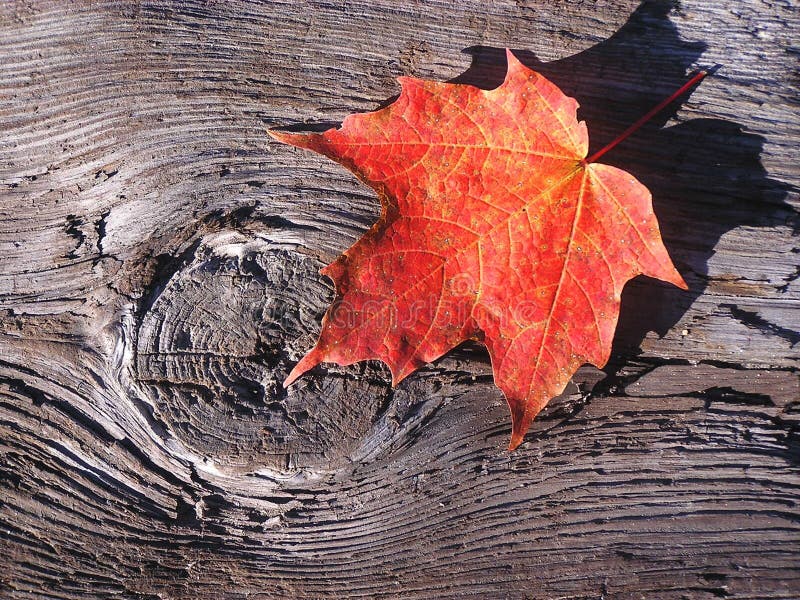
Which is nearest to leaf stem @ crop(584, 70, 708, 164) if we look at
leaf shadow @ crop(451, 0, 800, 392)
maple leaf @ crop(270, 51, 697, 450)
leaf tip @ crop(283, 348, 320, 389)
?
leaf shadow @ crop(451, 0, 800, 392)

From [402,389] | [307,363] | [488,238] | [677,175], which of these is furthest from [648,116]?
[307,363]

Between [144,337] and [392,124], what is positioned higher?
[392,124]

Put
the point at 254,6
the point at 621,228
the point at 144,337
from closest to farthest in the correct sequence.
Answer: the point at 621,228, the point at 144,337, the point at 254,6

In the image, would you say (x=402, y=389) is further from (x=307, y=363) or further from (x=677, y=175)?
(x=677, y=175)

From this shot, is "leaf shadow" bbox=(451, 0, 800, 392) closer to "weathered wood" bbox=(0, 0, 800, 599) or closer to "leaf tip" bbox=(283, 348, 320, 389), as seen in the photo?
"weathered wood" bbox=(0, 0, 800, 599)

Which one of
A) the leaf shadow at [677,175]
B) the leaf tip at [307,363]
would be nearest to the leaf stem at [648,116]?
the leaf shadow at [677,175]

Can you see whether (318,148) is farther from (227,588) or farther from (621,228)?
(227,588)

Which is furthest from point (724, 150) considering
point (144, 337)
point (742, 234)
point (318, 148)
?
point (144, 337)
